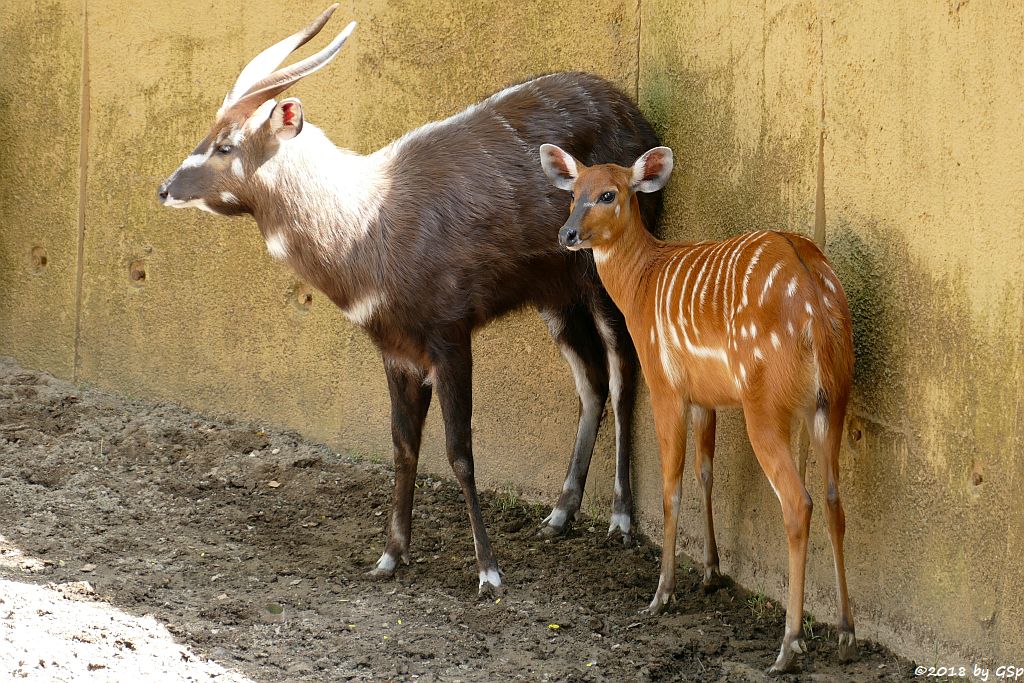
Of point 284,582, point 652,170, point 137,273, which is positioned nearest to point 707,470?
point 652,170

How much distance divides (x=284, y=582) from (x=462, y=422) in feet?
2.67

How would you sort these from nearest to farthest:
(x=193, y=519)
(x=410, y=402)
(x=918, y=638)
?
(x=918, y=638) < (x=410, y=402) < (x=193, y=519)

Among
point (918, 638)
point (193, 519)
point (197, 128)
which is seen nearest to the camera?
point (918, 638)

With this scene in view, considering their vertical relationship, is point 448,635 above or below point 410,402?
below

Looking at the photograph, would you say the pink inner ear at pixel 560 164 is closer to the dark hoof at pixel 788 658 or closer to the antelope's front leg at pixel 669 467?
the antelope's front leg at pixel 669 467

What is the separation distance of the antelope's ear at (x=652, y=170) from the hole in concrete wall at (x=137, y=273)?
293cm

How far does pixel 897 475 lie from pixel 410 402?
1.77 meters

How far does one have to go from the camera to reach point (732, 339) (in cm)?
361

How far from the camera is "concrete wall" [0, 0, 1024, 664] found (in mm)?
3305

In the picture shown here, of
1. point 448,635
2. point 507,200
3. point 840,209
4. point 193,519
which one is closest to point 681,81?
point 507,200

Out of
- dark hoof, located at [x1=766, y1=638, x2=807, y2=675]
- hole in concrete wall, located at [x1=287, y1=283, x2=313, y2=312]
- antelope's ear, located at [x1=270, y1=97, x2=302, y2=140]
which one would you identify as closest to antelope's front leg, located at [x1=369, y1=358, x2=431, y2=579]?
antelope's ear, located at [x1=270, y1=97, x2=302, y2=140]

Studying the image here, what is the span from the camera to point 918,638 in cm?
351

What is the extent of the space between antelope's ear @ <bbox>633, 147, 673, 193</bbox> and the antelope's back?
0.52 metres

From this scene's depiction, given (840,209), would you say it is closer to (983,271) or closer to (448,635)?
(983,271)
